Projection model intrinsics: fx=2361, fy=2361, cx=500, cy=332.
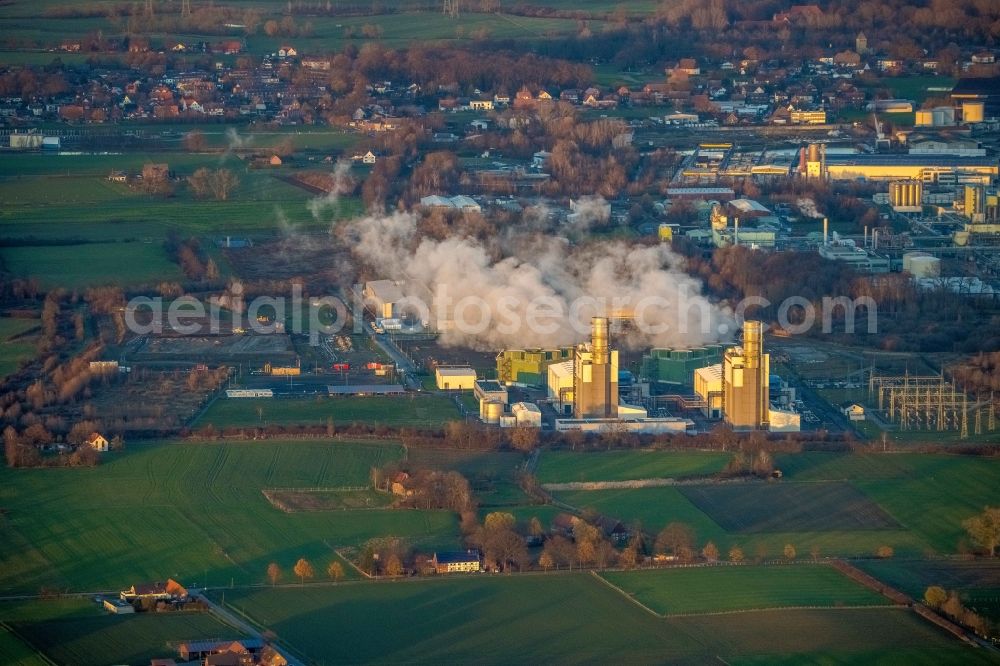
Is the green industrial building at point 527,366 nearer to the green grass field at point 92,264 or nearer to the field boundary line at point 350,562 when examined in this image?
the green grass field at point 92,264

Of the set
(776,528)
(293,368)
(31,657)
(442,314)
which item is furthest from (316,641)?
(442,314)

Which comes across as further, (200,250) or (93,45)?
(93,45)

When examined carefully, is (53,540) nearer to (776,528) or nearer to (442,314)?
(776,528)

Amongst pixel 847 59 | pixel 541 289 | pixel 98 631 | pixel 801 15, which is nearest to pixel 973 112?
pixel 847 59

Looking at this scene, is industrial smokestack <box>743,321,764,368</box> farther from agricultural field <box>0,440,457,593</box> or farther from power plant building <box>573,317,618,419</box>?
agricultural field <box>0,440,457,593</box>

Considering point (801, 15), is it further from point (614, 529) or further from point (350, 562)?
point (350, 562)

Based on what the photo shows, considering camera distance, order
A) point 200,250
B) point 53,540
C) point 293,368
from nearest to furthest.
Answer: point 53,540, point 293,368, point 200,250

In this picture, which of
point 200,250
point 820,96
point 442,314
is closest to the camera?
point 442,314
